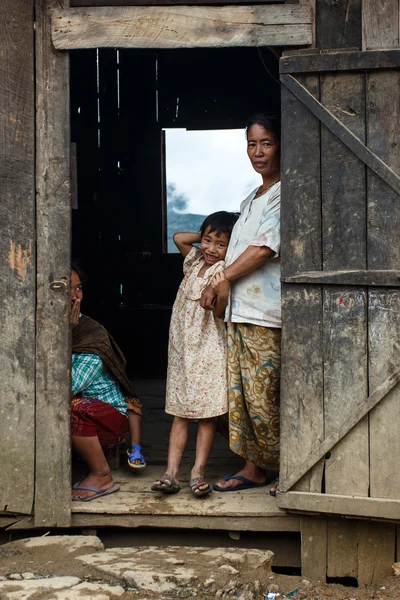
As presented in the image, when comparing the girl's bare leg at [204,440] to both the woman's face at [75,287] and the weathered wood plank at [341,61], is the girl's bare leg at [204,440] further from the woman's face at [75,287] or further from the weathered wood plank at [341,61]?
the weathered wood plank at [341,61]

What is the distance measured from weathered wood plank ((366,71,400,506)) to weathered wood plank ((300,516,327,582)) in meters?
0.40

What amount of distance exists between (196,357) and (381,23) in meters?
1.88

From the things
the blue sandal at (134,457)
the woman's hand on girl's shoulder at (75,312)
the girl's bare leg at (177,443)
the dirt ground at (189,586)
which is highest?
the woman's hand on girl's shoulder at (75,312)

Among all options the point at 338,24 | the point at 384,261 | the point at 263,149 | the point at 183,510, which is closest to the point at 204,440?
the point at 183,510

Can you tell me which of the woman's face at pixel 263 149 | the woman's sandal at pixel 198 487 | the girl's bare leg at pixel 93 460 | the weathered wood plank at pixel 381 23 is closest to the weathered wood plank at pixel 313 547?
the woman's sandal at pixel 198 487

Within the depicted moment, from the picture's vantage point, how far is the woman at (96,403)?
4074 millimetres

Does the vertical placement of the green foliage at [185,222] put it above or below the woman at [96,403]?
above

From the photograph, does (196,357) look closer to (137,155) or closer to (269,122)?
(269,122)

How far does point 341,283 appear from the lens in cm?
353

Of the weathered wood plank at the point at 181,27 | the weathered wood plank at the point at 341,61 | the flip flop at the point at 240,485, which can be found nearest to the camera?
the weathered wood plank at the point at 341,61

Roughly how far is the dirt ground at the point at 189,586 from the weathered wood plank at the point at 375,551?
5cm

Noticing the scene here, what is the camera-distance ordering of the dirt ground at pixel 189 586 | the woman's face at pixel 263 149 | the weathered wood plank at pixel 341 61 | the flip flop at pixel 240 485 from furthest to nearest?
the flip flop at pixel 240 485, the woman's face at pixel 263 149, the weathered wood plank at pixel 341 61, the dirt ground at pixel 189 586

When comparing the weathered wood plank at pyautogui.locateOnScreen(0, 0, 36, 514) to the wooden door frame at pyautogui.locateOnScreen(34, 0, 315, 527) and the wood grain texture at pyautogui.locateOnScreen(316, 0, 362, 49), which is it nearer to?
the wooden door frame at pyautogui.locateOnScreen(34, 0, 315, 527)

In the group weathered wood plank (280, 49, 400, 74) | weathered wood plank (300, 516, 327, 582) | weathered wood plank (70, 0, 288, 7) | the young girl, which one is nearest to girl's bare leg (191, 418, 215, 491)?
the young girl
